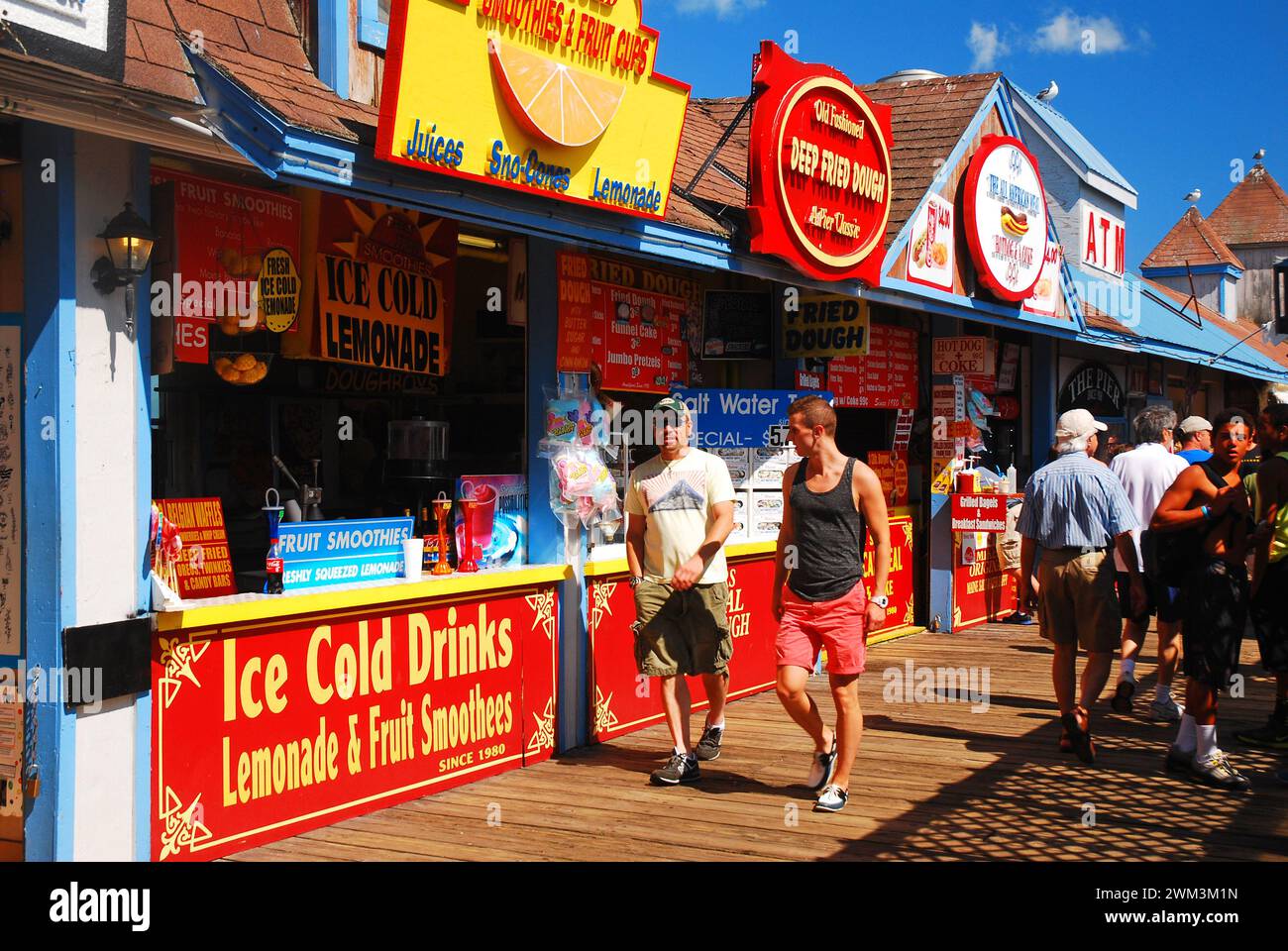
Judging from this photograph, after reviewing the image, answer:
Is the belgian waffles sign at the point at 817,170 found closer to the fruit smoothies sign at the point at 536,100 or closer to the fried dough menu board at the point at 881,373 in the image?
the fruit smoothies sign at the point at 536,100

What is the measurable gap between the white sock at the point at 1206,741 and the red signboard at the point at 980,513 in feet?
→ 18.5

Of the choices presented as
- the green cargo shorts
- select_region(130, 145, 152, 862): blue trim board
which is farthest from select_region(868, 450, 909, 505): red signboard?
select_region(130, 145, 152, 862): blue trim board

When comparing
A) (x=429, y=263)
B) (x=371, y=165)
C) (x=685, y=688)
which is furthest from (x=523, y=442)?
(x=371, y=165)

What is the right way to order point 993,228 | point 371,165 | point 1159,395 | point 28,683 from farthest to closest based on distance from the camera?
point 1159,395, point 993,228, point 371,165, point 28,683

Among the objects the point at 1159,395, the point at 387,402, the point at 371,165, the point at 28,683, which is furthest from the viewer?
the point at 1159,395

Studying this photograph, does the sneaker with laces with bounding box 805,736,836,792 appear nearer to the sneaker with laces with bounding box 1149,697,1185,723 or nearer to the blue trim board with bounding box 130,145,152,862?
the sneaker with laces with bounding box 1149,697,1185,723

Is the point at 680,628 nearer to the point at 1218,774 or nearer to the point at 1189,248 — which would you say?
the point at 1218,774

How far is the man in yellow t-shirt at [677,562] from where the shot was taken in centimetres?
695

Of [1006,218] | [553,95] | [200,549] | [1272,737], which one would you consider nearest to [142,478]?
[200,549]

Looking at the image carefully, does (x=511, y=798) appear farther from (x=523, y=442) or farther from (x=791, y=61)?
(x=791, y=61)

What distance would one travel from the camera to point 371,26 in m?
6.59

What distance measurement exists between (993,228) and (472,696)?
24.7ft

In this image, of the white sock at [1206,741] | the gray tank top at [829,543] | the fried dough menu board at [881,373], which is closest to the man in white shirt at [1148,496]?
the white sock at [1206,741]

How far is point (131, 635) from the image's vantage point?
5.17 metres
